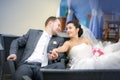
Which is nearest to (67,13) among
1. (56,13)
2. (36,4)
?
(56,13)

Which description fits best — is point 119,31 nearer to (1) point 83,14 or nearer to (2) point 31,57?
(1) point 83,14

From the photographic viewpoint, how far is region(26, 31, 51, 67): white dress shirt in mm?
3160

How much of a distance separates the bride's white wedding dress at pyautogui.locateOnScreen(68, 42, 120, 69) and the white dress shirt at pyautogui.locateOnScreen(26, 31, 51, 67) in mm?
331

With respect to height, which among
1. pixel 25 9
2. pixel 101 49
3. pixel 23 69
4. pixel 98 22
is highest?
pixel 25 9

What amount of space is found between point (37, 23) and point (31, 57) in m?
1.59

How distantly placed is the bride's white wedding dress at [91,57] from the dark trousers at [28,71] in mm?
388

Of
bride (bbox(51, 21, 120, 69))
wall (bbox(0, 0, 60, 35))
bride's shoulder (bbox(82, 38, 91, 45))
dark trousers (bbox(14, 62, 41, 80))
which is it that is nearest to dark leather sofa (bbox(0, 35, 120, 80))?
bride (bbox(51, 21, 120, 69))

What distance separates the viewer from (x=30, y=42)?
3.22 metres

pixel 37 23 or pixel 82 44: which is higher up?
pixel 37 23

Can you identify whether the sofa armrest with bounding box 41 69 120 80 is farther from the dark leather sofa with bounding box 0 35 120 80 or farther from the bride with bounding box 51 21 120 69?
the bride with bounding box 51 21 120 69

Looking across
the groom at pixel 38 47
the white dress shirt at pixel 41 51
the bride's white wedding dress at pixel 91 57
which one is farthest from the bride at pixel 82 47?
the white dress shirt at pixel 41 51

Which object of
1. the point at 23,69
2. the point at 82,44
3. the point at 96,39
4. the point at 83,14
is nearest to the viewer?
the point at 23,69

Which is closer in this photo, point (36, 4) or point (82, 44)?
point (82, 44)

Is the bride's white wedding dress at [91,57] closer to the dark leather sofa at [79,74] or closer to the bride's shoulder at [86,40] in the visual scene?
the bride's shoulder at [86,40]
